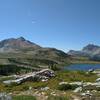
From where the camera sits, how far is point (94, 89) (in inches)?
1262

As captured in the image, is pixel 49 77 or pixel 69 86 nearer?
pixel 69 86

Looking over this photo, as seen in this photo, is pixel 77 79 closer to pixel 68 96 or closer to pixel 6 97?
pixel 68 96

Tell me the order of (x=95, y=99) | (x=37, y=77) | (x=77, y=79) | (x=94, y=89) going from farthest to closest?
(x=37, y=77), (x=77, y=79), (x=94, y=89), (x=95, y=99)

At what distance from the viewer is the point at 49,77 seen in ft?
151

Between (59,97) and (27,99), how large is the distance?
120 inches

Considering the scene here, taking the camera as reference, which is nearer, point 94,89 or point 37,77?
point 94,89

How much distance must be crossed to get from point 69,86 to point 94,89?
3.53m

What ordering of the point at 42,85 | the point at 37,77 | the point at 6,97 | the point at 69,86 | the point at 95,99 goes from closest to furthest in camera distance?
the point at 6,97 < the point at 95,99 < the point at 69,86 < the point at 42,85 < the point at 37,77

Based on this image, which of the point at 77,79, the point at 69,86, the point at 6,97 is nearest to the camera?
the point at 6,97

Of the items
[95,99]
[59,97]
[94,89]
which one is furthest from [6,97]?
[94,89]

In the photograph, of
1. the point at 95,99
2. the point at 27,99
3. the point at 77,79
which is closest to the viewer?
the point at 27,99

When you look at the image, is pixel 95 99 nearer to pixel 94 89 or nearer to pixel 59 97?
pixel 59 97

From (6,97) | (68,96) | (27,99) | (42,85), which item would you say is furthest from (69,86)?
(6,97)

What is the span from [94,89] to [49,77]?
14910mm
